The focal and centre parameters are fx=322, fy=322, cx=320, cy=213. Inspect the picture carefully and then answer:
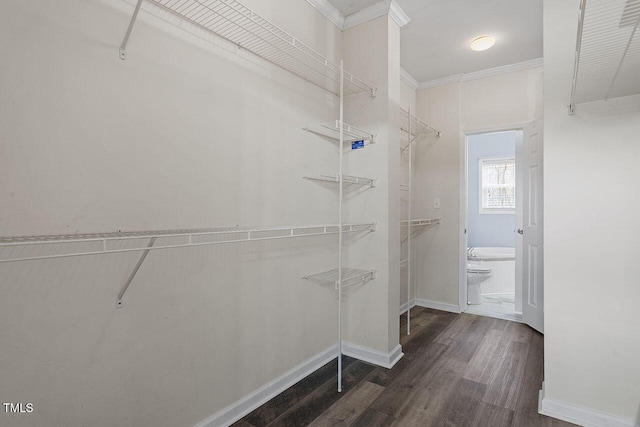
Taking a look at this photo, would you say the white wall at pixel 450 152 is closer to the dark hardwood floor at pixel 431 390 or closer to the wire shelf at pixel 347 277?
the dark hardwood floor at pixel 431 390

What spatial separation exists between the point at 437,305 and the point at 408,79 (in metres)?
2.66

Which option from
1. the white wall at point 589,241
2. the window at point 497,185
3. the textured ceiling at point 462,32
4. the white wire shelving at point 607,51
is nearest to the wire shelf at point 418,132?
the textured ceiling at point 462,32

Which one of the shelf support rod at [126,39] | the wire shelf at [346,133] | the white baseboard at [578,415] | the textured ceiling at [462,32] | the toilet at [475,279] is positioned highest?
the textured ceiling at [462,32]

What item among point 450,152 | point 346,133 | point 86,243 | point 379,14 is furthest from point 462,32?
point 86,243

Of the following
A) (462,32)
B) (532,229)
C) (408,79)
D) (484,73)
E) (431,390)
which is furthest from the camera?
(408,79)

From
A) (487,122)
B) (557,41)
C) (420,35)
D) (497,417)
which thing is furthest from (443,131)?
(497,417)

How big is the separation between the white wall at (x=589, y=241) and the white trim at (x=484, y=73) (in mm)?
1699

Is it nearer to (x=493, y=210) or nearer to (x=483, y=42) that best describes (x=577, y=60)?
(x=483, y=42)

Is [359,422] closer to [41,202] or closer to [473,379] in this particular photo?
[473,379]

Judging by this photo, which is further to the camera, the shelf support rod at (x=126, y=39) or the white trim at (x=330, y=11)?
the white trim at (x=330, y=11)

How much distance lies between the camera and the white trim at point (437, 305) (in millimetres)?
3684

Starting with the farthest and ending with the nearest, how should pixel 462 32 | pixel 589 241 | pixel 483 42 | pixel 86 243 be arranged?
pixel 483 42
pixel 462 32
pixel 589 241
pixel 86 243

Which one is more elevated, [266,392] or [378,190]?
[378,190]

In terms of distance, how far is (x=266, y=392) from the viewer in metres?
1.93
